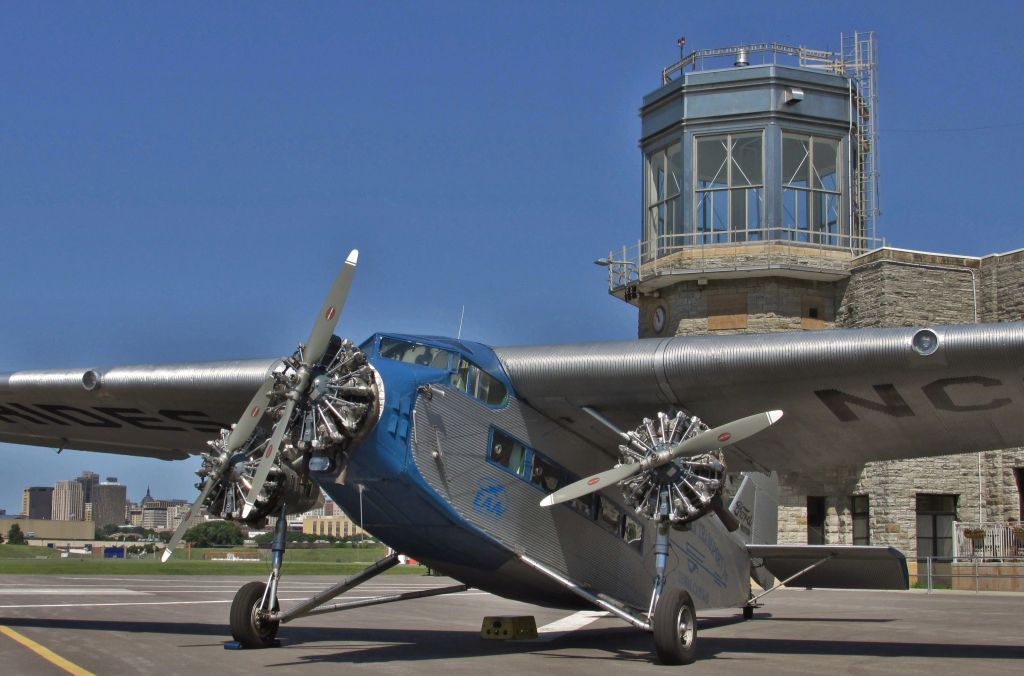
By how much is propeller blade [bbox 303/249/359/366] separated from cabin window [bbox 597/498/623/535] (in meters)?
5.37

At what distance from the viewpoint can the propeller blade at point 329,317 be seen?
45.6 ft

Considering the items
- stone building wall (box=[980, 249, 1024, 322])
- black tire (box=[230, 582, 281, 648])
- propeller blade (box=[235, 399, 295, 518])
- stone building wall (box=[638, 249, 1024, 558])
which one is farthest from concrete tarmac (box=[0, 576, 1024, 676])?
stone building wall (box=[980, 249, 1024, 322])

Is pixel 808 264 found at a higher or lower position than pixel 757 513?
higher

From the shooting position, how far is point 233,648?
626 inches

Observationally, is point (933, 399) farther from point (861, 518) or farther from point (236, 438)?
point (861, 518)

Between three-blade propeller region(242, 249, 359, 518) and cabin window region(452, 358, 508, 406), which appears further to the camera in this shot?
cabin window region(452, 358, 508, 406)

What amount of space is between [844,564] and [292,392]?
1043 cm

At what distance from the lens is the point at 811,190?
43688mm

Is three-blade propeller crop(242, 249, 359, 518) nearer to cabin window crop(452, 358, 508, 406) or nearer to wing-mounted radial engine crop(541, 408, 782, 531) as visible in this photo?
cabin window crop(452, 358, 508, 406)

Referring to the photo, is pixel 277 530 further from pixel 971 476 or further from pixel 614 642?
pixel 971 476

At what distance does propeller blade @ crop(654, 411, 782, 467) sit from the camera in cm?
1458

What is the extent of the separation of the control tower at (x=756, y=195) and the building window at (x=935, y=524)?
24.2 ft

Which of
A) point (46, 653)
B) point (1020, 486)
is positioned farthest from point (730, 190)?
point (46, 653)

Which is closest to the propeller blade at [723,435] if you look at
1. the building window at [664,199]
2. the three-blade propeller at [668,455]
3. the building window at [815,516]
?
the three-blade propeller at [668,455]
